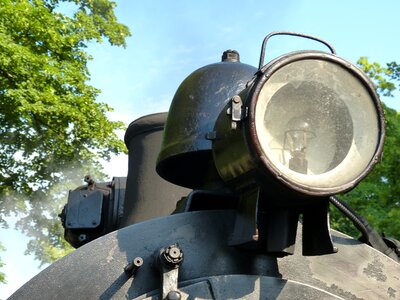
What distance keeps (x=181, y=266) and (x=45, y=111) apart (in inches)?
399

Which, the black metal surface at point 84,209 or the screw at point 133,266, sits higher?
the black metal surface at point 84,209

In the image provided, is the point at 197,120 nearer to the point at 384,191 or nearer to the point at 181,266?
the point at 181,266

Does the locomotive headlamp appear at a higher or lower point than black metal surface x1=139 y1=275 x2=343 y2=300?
higher

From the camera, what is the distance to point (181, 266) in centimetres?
207

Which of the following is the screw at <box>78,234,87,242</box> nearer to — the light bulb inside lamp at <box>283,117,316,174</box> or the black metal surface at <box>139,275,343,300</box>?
the black metal surface at <box>139,275,343,300</box>

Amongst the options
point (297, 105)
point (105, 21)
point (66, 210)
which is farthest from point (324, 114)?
point (105, 21)

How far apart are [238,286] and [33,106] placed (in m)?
10.2

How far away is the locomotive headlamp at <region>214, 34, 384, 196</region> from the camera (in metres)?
1.93

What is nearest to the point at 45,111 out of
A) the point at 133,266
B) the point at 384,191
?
the point at 384,191

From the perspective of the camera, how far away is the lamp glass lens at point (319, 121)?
1958 millimetres

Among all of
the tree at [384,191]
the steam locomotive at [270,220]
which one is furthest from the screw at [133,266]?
the tree at [384,191]

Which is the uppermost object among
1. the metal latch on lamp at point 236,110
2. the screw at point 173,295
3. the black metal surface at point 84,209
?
the metal latch on lamp at point 236,110

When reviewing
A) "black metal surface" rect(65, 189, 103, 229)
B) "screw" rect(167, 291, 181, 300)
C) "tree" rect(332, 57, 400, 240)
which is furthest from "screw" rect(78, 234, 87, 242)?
"tree" rect(332, 57, 400, 240)

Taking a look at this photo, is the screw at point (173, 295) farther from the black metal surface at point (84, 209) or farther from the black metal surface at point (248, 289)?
the black metal surface at point (84, 209)
